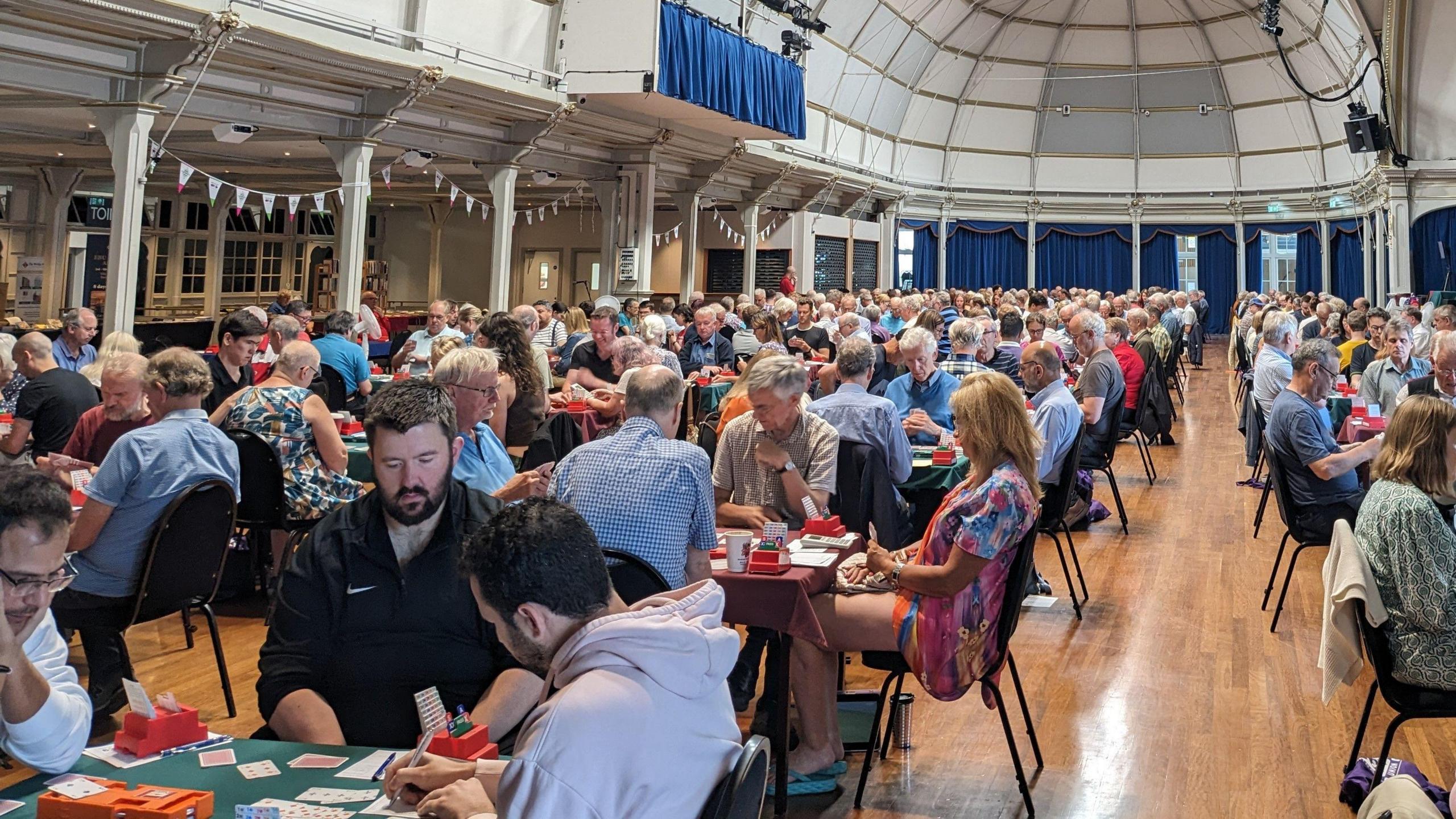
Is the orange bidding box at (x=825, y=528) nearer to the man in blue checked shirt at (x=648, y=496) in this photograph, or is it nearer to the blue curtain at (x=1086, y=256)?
the man in blue checked shirt at (x=648, y=496)

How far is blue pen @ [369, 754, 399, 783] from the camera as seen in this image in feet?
6.74

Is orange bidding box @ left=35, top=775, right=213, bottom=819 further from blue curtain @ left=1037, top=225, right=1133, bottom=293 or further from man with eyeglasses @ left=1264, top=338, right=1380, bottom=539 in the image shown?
blue curtain @ left=1037, top=225, right=1133, bottom=293

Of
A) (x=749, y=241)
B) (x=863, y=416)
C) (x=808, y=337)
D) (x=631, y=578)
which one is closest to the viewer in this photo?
(x=631, y=578)

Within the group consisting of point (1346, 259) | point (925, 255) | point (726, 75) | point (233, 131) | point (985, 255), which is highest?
point (985, 255)

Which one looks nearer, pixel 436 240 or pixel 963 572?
pixel 963 572

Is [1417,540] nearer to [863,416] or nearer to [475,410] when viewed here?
[863,416]

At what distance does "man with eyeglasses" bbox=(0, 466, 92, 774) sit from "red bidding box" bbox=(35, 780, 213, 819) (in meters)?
0.16

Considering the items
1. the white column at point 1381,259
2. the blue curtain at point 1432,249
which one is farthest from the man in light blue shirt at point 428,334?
the white column at point 1381,259

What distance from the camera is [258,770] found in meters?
2.07

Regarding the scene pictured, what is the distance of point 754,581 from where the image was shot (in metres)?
3.48

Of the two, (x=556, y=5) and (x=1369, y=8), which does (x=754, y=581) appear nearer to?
(x=556, y=5)

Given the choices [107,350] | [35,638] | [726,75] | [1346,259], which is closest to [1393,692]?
[35,638]

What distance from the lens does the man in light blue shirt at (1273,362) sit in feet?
24.9

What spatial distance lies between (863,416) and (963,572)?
181 centimetres
